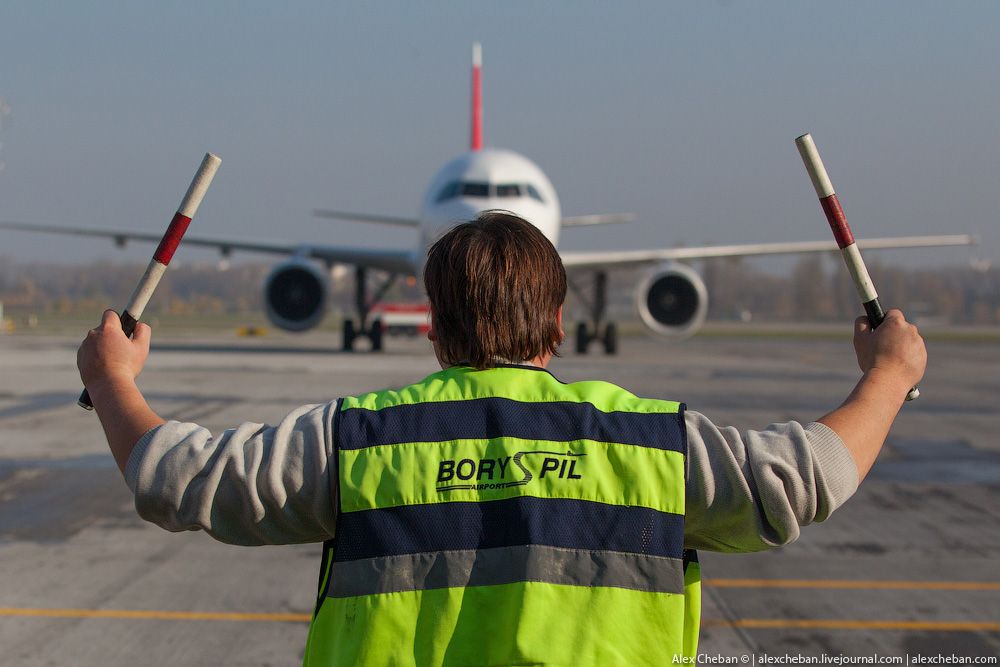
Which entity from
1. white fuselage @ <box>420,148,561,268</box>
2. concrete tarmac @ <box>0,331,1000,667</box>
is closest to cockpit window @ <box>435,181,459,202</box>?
white fuselage @ <box>420,148,561,268</box>

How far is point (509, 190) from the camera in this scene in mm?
17203

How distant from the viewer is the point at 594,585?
1.41 meters

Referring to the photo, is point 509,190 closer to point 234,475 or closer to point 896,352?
point 896,352

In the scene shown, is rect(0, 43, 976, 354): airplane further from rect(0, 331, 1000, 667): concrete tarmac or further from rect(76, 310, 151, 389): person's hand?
rect(76, 310, 151, 389): person's hand

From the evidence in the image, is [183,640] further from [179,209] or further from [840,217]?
[840,217]

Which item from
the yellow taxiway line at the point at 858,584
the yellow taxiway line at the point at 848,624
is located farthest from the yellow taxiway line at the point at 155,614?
the yellow taxiway line at the point at 858,584

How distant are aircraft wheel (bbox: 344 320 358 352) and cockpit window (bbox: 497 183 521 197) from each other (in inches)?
319

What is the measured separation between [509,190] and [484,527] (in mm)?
16034

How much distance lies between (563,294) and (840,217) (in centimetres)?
49

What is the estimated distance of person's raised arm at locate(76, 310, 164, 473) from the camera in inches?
58.2

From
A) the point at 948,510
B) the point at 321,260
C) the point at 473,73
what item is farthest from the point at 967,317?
the point at 948,510

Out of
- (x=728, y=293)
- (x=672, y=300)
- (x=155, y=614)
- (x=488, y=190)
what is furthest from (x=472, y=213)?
(x=728, y=293)

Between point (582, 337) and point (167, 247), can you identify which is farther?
point (582, 337)

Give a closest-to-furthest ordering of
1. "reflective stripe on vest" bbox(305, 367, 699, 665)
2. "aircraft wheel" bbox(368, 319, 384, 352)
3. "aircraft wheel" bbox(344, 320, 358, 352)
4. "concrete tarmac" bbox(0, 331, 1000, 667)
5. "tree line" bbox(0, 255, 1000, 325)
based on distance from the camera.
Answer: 1. "reflective stripe on vest" bbox(305, 367, 699, 665)
2. "concrete tarmac" bbox(0, 331, 1000, 667)
3. "aircraft wheel" bbox(368, 319, 384, 352)
4. "aircraft wheel" bbox(344, 320, 358, 352)
5. "tree line" bbox(0, 255, 1000, 325)
